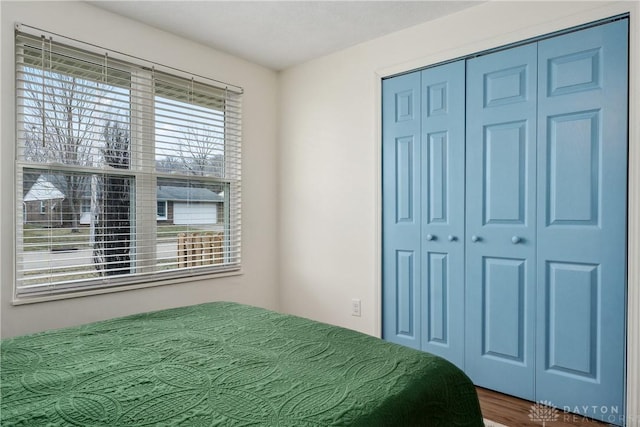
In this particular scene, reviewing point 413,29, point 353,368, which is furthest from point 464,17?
point 353,368

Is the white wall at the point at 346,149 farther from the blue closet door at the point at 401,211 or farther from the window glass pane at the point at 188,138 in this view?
the window glass pane at the point at 188,138

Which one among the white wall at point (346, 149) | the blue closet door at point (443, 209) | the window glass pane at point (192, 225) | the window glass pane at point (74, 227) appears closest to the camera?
the window glass pane at point (74, 227)

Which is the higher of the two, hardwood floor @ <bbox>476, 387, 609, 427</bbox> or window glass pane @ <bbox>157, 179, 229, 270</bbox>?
window glass pane @ <bbox>157, 179, 229, 270</bbox>

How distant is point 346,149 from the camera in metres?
3.15

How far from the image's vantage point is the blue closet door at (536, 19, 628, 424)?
1993mm

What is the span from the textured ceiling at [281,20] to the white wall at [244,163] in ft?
0.42

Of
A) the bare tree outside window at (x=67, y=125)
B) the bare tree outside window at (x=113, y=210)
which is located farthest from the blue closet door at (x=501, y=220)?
the bare tree outside window at (x=67, y=125)

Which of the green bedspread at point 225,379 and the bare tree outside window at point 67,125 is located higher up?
the bare tree outside window at point 67,125

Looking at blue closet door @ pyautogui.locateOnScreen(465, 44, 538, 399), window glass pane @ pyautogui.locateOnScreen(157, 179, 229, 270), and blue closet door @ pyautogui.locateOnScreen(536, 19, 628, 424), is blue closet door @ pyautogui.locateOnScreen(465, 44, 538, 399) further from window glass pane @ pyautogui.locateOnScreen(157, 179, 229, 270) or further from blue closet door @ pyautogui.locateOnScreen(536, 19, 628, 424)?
window glass pane @ pyautogui.locateOnScreen(157, 179, 229, 270)

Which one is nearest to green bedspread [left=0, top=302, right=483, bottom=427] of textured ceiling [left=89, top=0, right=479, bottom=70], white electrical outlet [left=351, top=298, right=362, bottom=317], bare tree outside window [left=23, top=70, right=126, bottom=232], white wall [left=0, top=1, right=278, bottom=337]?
white wall [left=0, top=1, right=278, bottom=337]

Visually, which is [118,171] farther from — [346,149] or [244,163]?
[346,149]

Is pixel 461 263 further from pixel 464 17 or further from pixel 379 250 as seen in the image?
pixel 464 17

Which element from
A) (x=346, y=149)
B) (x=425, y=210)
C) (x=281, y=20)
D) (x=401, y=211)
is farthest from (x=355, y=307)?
(x=281, y=20)

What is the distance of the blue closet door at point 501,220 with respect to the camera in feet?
7.47
